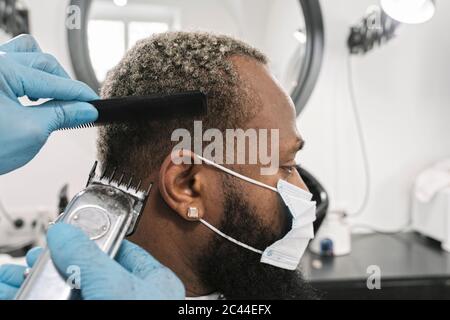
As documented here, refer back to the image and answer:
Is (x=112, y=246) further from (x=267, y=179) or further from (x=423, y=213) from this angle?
(x=423, y=213)

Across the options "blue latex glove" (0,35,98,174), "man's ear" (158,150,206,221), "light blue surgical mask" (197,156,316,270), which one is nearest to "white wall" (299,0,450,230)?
"light blue surgical mask" (197,156,316,270)

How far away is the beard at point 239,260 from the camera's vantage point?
72 centimetres

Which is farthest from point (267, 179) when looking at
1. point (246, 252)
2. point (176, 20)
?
point (176, 20)

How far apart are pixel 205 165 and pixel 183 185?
0.05 metres

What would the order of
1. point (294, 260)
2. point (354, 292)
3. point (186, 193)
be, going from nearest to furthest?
point (186, 193) < point (294, 260) < point (354, 292)

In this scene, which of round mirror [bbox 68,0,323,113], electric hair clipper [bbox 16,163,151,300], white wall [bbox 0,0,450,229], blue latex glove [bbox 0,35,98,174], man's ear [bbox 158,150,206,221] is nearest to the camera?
electric hair clipper [bbox 16,163,151,300]

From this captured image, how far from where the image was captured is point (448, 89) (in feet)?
5.27

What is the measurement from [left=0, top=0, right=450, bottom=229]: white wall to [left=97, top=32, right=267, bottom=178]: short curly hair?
0.82 metres

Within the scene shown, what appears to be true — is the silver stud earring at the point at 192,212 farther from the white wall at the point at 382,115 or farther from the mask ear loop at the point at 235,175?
the white wall at the point at 382,115

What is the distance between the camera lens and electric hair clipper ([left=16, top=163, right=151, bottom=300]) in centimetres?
46

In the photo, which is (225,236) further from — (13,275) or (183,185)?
(13,275)

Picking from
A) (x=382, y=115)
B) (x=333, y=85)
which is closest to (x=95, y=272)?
(x=333, y=85)

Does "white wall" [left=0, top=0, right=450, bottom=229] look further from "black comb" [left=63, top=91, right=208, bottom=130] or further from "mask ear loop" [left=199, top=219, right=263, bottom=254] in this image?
"black comb" [left=63, top=91, right=208, bottom=130]

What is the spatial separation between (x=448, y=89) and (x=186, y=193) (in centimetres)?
142
